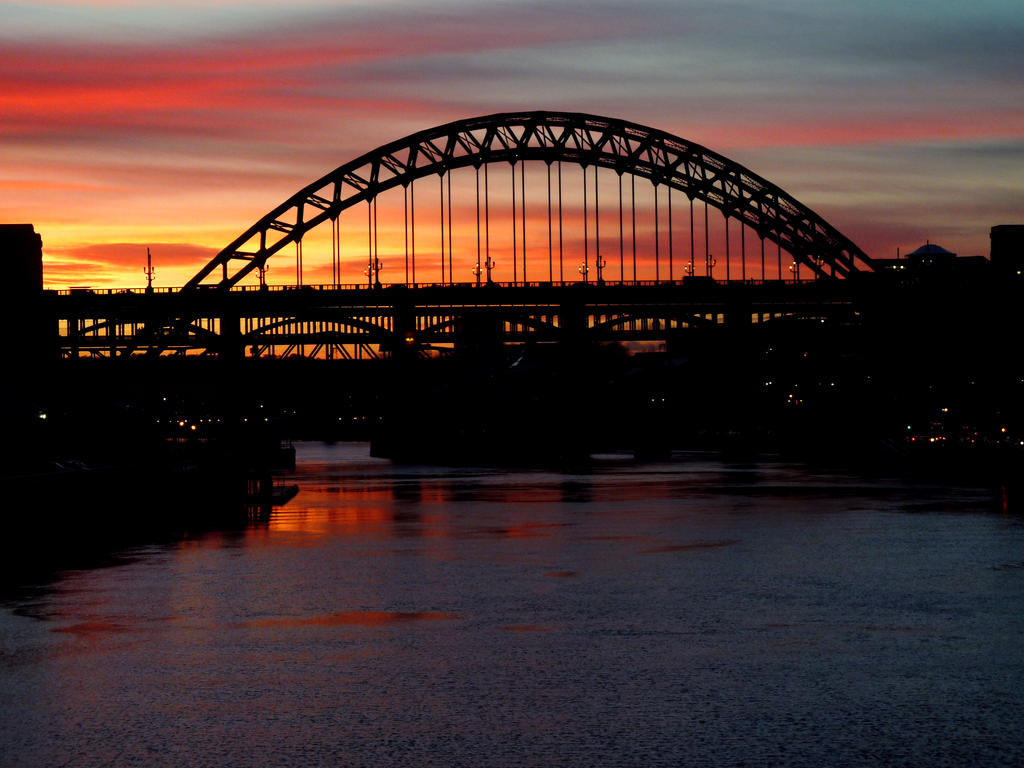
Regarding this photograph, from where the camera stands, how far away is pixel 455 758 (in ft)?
41.4

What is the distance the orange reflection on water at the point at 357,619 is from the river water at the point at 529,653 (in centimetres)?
7

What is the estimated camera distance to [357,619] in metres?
21.0

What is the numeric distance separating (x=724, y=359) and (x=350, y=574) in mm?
104959

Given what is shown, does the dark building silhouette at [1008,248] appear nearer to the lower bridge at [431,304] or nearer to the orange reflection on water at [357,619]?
the lower bridge at [431,304]

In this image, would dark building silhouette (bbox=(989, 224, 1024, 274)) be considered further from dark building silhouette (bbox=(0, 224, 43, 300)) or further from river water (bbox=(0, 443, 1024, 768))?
river water (bbox=(0, 443, 1024, 768))

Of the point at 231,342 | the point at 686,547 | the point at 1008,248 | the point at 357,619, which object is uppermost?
the point at 1008,248

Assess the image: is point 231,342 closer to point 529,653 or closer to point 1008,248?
point 1008,248

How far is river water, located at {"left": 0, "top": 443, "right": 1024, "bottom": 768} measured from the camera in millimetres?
13156

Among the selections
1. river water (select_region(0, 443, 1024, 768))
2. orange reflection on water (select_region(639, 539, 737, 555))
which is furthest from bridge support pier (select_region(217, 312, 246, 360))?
orange reflection on water (select_region(639, 539, 737, 555))

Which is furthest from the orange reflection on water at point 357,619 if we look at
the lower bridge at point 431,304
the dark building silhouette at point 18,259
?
the lower bridge at point 431,304

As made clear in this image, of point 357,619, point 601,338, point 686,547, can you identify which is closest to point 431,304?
point 601,338

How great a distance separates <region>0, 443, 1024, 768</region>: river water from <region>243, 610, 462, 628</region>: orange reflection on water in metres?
0.07

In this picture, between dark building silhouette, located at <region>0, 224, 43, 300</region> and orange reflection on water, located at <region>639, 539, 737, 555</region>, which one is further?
dark building silhouette, located at <region>0, 224, 43, 300</region>

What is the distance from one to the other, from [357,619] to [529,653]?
404cm
